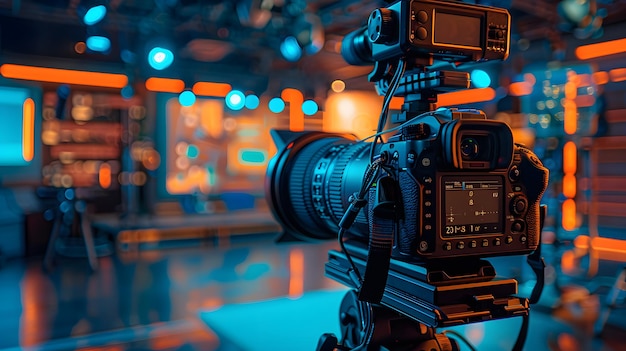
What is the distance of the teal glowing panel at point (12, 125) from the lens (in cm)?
578

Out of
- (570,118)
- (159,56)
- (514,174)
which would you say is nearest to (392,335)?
(514,174)

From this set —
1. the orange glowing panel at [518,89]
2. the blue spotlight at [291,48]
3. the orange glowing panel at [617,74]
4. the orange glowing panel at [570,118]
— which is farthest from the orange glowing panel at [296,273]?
the orange glowing panel at [617,74]

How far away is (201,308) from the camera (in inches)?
124

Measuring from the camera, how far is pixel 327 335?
4.16ft

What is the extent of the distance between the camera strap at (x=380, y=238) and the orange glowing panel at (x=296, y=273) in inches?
82.5

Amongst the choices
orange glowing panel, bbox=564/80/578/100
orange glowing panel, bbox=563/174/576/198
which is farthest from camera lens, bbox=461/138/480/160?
orange glowing panel, bbox=563/174/576/198

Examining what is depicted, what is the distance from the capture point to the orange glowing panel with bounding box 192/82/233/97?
22.5ft

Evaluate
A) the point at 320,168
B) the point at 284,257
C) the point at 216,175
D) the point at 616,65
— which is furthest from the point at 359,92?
the point at 320,168

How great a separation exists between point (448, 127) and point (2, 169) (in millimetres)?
6024

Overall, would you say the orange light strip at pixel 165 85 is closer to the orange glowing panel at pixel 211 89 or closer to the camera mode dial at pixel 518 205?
the orange glowing panel at pixel 211 89

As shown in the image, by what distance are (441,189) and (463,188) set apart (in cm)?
5

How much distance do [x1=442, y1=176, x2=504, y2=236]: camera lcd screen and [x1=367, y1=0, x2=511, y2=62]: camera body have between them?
0.87 feet

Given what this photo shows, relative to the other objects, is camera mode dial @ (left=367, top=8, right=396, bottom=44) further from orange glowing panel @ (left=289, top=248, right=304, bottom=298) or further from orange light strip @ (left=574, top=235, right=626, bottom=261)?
orange light strip @ (left=574, top=235, right=626, bottom=261)

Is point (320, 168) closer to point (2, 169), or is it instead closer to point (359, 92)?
point (2, 169)
